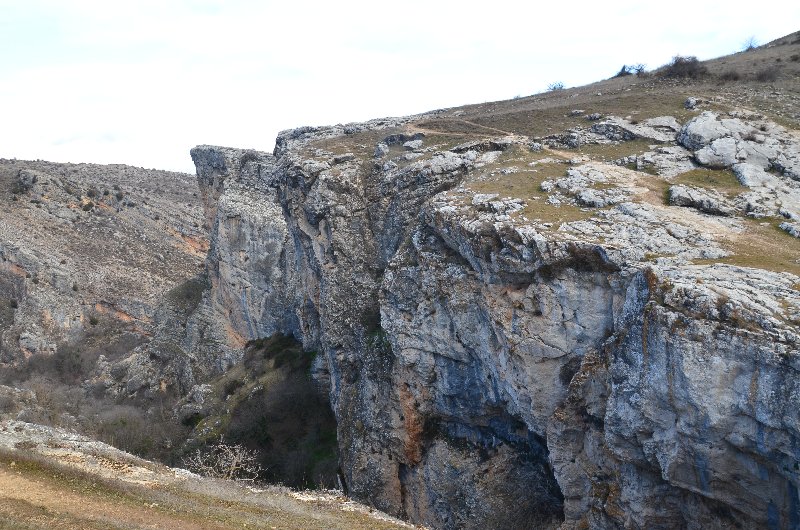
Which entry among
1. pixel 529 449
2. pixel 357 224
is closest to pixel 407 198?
pixel 357 224

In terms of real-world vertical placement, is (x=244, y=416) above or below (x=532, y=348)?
below

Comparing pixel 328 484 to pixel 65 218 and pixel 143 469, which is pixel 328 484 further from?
pixel 65 218

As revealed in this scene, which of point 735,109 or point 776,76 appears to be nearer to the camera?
point 735,109

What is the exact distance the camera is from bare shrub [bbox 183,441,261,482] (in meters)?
26.5

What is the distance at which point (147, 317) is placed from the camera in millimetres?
53438

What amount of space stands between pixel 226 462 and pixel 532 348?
17.1 m

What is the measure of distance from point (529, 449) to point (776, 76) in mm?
21293

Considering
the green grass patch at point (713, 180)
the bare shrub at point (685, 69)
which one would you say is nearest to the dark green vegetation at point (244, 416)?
the green grass patch at point (713, 180)

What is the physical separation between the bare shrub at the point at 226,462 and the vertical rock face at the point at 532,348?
4907 mm

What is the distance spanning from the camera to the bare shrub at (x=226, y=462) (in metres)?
26.5

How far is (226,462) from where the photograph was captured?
2855 cm

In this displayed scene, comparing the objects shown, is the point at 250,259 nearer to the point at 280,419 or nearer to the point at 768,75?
the point at 280,419

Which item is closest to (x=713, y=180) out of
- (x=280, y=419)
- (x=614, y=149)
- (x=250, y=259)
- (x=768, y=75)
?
(x=614, y=149)

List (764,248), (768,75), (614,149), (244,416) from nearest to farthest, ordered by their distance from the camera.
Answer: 1. (764,248)
2. (614,149)
3. (768,75)
4. (244,416)
